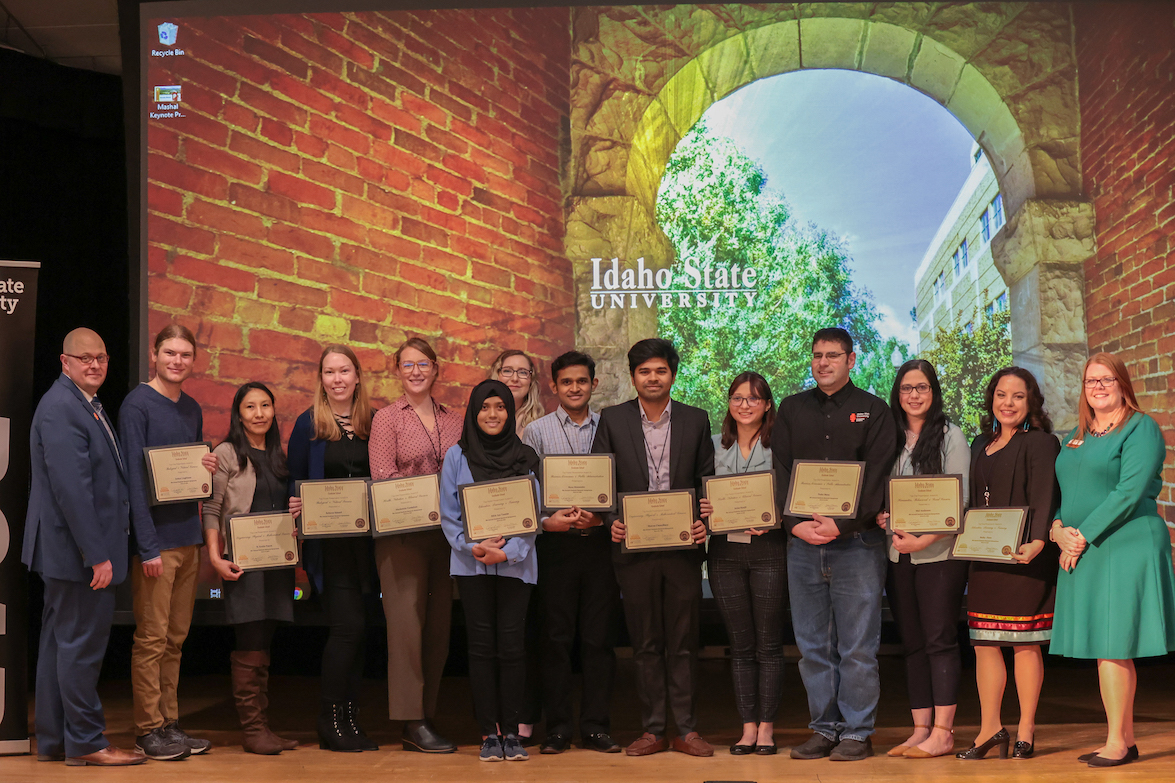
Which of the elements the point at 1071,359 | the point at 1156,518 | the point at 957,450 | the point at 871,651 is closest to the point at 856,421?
the point at 957,450

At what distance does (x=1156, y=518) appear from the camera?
340 cm

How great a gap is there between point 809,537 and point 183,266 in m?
3.18

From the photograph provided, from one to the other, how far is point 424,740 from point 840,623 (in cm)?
167

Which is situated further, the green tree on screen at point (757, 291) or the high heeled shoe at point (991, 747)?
the green tree on screen at point (757, 291)

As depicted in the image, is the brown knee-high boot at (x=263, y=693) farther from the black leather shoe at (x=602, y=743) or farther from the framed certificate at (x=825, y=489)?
the framed certificate at (x=825, y=489)

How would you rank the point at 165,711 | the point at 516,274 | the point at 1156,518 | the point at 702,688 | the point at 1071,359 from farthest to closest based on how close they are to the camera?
the point at 702,688 < the point at 516,274 < the point at 1071,359 < the point at 165,711 < the point at 1156,518

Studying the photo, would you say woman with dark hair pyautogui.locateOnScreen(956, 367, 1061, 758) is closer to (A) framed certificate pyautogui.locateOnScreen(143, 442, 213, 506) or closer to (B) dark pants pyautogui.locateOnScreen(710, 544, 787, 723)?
(B) dark pants pyautogui.locateOnScreen(710, 544, 787, 723)

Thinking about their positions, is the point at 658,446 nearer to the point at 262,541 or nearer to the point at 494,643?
the point at 494,643

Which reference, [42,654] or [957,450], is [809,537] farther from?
[42,654]

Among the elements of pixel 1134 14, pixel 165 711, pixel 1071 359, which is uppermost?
pixel 1134 14

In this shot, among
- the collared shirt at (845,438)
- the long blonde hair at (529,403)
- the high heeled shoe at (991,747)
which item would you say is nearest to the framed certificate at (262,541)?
the long blonde hair at (529,403)

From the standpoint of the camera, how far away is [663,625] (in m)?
3.60

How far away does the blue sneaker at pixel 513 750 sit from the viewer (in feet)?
11.4

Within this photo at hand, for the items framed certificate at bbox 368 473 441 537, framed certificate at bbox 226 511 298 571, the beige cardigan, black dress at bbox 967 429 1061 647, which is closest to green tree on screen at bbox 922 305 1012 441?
black dress at bbox 967 429 1061 647
